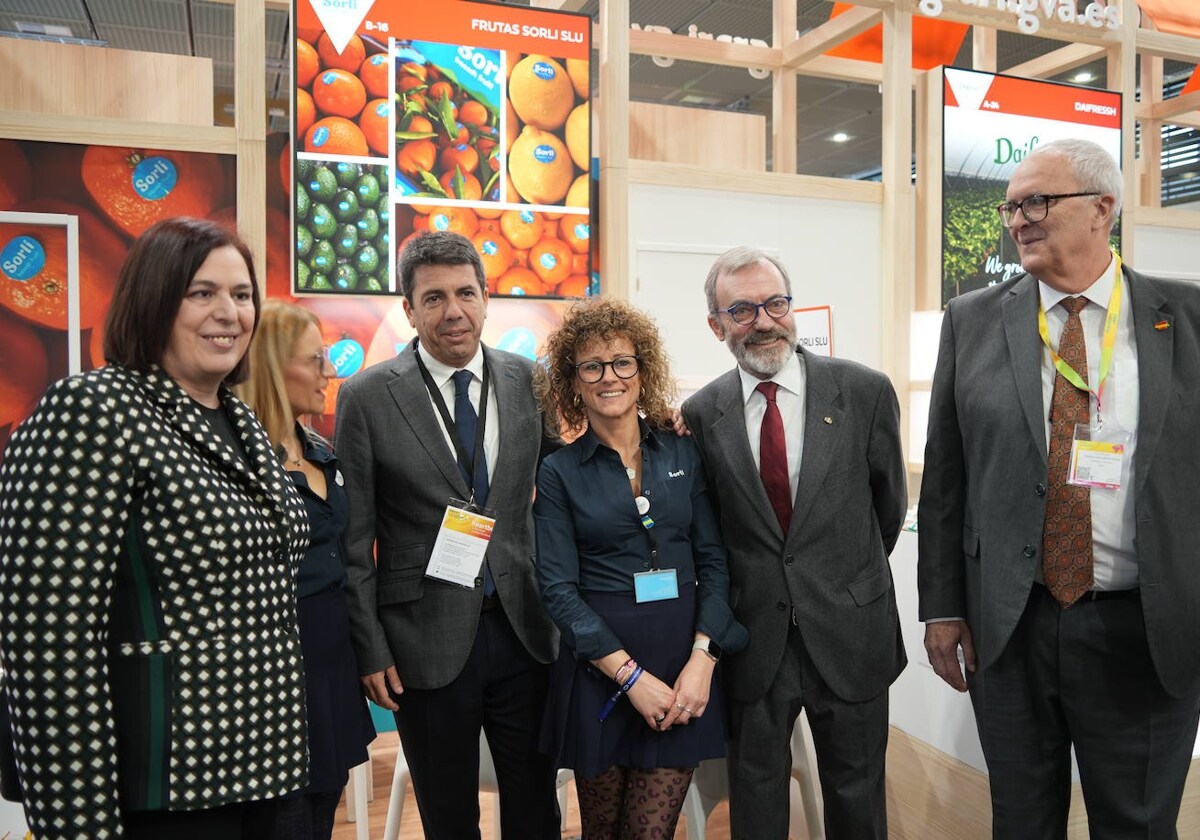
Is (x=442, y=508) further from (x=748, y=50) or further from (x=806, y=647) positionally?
(x=748, y=50)

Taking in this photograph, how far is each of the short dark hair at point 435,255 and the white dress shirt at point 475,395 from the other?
16 cm

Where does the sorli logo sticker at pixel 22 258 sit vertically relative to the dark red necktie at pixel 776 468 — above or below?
above

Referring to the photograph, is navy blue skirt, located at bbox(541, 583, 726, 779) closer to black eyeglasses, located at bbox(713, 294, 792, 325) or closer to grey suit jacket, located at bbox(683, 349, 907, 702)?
grey suit jacket, located at bbox(683, 349, 907, 702)

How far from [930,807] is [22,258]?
3.48 meters

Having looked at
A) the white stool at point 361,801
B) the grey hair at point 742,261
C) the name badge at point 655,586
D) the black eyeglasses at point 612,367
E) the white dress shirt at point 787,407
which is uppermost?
the grey hair at point 742,261

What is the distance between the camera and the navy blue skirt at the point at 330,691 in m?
1.84

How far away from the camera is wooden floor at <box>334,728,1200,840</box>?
2.49m

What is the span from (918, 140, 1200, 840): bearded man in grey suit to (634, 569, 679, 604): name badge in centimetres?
65

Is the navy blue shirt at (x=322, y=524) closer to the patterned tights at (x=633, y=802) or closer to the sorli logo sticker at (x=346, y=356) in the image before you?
the patterned tights at (x=633, y=802)

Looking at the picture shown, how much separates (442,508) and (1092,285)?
4.65 feet

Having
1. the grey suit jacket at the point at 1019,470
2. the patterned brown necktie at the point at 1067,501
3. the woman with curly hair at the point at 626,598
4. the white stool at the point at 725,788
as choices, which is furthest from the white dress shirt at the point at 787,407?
the white stool at the point at 725,788

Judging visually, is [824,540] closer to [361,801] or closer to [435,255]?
[435,255]

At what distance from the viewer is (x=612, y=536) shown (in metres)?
1.92

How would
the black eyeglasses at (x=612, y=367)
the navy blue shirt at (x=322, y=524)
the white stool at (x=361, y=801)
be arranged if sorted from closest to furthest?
the navy blue shirt at (x=322, y=524) → the black eyeglasses at (x=612, y=367) → the white stool at (x=361, y=801)
